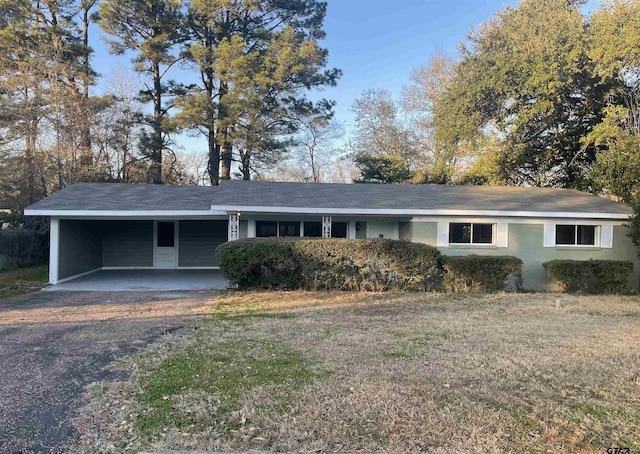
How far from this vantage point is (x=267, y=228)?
1352 cm

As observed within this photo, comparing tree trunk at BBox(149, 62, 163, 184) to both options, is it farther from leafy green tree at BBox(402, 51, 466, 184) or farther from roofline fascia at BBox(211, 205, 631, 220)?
leafy green tree at BBox(402, 51, 466, 184)

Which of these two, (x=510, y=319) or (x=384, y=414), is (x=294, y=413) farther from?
(x=510, y=319)

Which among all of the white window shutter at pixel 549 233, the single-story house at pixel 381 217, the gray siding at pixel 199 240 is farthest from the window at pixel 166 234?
the white window shutter at pixel 549 233

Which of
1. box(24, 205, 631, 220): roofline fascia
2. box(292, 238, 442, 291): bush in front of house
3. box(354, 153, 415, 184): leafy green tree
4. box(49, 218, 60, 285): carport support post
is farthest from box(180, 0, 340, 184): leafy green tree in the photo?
box(292, 238, 442, 291): bush in front of house

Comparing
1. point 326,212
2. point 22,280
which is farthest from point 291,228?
point 22,280

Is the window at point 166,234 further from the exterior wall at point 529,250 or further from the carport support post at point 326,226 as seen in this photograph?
the exterior wall at point 529,250

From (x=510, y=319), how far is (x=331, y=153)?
24236 millimetres

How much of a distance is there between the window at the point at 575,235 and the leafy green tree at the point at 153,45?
17.7m

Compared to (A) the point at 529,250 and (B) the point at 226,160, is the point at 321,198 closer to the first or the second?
(A) the point at 529,250

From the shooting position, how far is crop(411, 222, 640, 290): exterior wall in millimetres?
12312

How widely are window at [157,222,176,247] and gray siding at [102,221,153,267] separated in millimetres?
319

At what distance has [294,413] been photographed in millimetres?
3373

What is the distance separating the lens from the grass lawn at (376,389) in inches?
118

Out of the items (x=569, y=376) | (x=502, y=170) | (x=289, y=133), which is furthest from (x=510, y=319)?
(x=289, y=133)
